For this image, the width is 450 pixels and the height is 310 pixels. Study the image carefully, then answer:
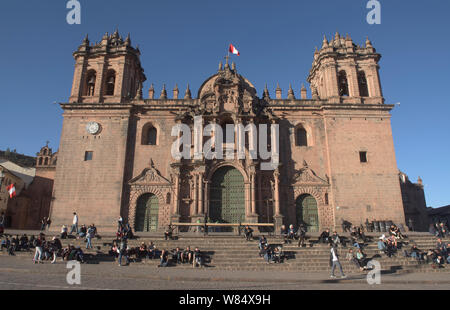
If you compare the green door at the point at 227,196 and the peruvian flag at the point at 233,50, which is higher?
the peruvian flag at the point at 233,50

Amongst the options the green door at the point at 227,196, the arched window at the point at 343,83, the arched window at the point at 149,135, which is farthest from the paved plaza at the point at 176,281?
the arched window at the point at 343,83

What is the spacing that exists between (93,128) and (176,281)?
1947 cm

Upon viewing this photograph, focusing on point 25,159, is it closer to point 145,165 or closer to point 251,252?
point 145,165

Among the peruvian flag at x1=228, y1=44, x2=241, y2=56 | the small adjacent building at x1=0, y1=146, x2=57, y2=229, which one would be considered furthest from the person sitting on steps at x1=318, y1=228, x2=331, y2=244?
the small adjacent building at x1=0, y1=146, x2=57, y2=229

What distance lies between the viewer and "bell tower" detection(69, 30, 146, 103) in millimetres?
28328

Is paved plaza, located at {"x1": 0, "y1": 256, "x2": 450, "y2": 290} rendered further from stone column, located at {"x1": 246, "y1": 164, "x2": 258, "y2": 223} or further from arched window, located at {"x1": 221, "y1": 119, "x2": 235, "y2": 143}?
arched window, located at {"x1": 221, "y1": 119, "x2": 235, "y2": 143}

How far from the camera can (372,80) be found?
29094mm

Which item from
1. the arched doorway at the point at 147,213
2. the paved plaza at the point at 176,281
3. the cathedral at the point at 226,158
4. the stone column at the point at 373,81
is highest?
the stone column at the point at 373,81

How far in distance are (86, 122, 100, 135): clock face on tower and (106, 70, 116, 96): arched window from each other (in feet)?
14.2

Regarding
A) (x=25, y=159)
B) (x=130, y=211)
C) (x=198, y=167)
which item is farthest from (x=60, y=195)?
(x=25, y=159)

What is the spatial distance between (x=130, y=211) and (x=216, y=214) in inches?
285

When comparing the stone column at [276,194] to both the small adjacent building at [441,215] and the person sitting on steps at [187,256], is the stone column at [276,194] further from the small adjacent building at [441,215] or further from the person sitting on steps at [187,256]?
the small adjacent building at [441,215]

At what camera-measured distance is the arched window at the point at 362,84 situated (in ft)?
98.4
